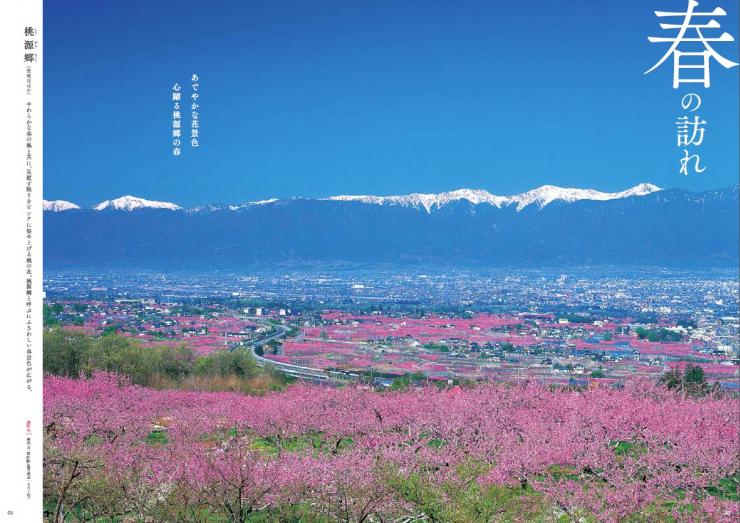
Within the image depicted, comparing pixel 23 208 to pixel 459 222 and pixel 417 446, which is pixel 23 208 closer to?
pixel 417 446

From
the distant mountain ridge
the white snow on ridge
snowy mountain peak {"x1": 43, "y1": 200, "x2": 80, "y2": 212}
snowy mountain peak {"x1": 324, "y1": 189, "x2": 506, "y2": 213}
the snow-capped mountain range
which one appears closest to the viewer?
snowy mountain peak {"x1": 43, "y1": 200, "x2": 80, "y2": 212}

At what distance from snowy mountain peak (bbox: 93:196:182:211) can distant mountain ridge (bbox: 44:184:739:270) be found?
8 cm

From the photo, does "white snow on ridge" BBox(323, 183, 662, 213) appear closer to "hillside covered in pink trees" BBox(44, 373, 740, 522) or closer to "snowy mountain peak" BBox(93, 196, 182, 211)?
"snowy mountain peak" BBox(93, 196, 182, 211)

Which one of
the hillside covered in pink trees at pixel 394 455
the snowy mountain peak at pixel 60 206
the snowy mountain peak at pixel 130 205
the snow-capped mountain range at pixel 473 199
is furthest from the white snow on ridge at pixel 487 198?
the hillside covered in pink trees at pixel 394 455

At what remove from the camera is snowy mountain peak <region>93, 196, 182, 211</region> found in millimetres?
31938

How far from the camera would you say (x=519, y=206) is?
138 ft

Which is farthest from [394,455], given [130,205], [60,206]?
[130,205]

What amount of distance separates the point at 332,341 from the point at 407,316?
3.87 metres

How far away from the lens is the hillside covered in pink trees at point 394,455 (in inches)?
223

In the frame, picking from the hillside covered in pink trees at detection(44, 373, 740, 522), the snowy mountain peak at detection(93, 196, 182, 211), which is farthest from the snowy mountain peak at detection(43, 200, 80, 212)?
the hillside covered in pink trees at detection(44, 373, 740, 522)

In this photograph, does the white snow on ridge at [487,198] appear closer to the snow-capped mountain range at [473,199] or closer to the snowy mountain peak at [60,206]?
the snow-capped mountain range at [473,199]

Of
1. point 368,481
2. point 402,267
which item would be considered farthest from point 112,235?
point 368,481

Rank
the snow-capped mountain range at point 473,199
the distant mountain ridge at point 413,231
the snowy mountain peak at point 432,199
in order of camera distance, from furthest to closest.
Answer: the snowy mountain peak at point 432,199
the snow-capped mountain range at point 473,199
the distant mountain ridge at point 413,231

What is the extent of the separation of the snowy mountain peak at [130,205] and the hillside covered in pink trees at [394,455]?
65.8 ft
